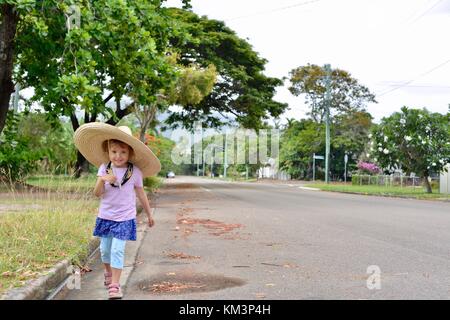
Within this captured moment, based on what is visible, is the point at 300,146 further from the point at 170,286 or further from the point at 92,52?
the point at 170,286

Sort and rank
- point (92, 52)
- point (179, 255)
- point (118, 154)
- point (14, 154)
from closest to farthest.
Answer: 1. point (118, 154)
2. point (179, 255)
3. point (92, 52)
4. point (14, 154)

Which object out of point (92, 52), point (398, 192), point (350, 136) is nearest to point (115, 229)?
Answer: point (92, 52)

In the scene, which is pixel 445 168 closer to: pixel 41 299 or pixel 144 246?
pixel 144 246

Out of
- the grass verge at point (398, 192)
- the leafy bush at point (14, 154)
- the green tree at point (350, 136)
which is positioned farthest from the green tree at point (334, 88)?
the leafy bush at point (14, 154)

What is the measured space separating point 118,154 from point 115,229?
28.7 inches

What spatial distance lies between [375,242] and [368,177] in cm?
4177

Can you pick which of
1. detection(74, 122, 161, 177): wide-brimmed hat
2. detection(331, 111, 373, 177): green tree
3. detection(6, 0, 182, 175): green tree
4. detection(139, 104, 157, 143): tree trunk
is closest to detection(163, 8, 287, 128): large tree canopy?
detection(139, 104, 157, 143): tree trunk

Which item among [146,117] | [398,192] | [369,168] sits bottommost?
[398,192]

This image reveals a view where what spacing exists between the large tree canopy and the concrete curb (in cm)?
2348

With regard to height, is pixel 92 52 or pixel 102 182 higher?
pixel 92 52

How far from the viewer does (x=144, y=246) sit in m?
9.41

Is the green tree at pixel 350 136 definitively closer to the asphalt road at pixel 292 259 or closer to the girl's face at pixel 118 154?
the asphalt road at pixel 292 259

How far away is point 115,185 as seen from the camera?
579 cm

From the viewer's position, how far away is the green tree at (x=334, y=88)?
5859 cm
